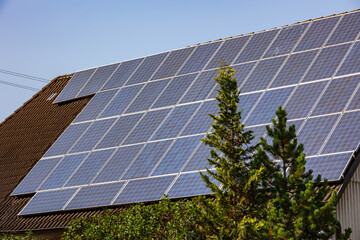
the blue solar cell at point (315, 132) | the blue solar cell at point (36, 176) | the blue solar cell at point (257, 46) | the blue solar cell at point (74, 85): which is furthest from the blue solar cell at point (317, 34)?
the blue solar cell at point (74, 85)

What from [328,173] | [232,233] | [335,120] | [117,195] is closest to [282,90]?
[335,120]

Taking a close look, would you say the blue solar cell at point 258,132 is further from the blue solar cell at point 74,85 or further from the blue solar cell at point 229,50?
the blue solar cell at point 74,85

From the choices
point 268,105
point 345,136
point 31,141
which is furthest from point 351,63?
point 31,141

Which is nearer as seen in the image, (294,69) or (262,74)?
(294,69)

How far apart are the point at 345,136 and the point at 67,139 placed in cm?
1118

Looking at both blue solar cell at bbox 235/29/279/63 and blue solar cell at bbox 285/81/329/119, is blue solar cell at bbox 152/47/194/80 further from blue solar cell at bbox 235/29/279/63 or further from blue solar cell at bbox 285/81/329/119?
blue solar cell at bbox 285/81/329/119

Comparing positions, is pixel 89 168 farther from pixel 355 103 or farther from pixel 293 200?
pixel 293 200

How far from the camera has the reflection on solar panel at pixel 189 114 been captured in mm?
19266

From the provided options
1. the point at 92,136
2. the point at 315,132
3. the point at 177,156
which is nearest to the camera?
the point at 315,132

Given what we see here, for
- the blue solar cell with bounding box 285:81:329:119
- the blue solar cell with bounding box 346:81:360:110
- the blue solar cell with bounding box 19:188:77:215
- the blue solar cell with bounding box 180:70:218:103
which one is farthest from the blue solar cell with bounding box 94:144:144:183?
the blue solar cell with bounding box 346:81:360:110

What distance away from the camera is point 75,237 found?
17.7 metres

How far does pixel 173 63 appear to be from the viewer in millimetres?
25953

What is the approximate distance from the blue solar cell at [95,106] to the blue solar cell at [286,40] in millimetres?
6540

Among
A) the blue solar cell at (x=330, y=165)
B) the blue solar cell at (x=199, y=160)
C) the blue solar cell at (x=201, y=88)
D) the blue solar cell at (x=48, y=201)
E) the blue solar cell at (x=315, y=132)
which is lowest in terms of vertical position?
the blue solar cell at (x=48, y=201)
